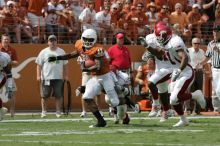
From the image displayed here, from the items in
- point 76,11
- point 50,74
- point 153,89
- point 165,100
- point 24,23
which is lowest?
point 165,100

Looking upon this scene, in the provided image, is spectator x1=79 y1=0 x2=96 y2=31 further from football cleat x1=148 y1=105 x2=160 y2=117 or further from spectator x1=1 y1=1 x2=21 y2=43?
football cleat x1=148 y1=105 x2=160 y2=117

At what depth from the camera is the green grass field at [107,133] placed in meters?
11.3

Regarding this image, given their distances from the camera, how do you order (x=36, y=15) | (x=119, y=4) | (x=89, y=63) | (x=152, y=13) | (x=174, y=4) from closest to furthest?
(x=89, y=63) < (x=36, y=15) < (x=119, y=4) < (x=152, y=13) < (x=174, y=4)

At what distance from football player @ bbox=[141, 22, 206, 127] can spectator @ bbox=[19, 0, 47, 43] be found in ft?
21.6

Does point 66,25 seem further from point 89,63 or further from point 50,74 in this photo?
point 89,63

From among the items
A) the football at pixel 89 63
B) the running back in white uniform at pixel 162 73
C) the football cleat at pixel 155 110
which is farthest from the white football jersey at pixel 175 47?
the football cleat at pixel 155 110

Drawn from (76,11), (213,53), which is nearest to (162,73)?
(213,53)

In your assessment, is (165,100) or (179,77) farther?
(165,100)

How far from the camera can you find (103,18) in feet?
75.0

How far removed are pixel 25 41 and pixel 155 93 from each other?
576 cm

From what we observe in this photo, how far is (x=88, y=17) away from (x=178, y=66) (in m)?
7.15

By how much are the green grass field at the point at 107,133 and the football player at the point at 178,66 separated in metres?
0.45

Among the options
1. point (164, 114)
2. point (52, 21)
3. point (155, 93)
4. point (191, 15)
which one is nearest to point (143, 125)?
point (164, 114)

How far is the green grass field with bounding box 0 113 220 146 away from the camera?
11.3 metres
